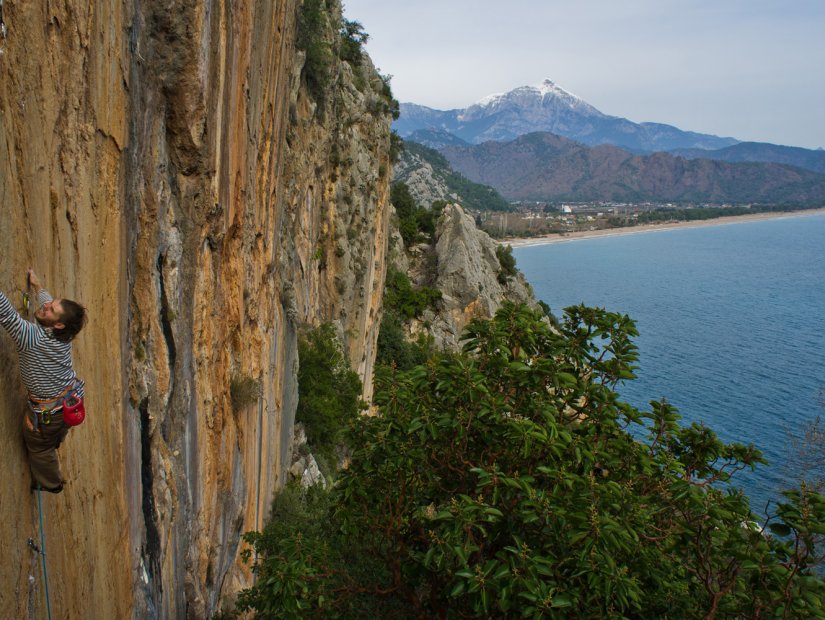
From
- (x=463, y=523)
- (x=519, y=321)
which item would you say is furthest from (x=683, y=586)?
(x=519, y=321)

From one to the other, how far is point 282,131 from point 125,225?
805 centimetres

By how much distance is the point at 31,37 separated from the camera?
A: 4496mm

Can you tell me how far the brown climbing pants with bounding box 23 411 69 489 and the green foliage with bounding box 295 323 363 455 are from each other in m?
16.9

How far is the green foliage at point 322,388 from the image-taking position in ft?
73.0

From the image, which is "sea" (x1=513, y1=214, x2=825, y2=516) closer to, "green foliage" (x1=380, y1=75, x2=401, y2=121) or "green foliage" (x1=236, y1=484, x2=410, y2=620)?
"green foliage" (x1=236, y1=484, x2=410, y2=620)

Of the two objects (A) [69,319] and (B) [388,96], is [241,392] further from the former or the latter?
(B) [388,96]

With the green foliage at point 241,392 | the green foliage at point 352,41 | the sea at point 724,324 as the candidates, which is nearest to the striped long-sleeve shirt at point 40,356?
the sea at point 724,324

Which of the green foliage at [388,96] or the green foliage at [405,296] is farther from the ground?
the green foliage at [388,96]

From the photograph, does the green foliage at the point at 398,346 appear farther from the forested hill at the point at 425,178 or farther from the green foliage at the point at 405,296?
the forested hill at the point at 425,178

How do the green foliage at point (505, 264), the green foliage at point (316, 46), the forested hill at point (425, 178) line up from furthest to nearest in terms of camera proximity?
the forested hill at point (425, 178)
the green foliage at point (505, 264)
the green foliage at point (316, 46)

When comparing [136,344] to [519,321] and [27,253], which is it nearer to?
[27,253]

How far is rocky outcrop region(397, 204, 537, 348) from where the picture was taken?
41.5 meters

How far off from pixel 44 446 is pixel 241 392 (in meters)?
6.87

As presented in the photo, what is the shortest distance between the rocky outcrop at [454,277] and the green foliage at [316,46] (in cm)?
2281
